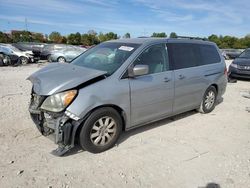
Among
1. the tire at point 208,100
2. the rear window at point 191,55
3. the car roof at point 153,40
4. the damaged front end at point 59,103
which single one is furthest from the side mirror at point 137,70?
the tire at point 208,100

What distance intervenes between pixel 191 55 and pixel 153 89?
1.59m

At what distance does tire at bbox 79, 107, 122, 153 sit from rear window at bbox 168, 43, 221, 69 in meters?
1.73

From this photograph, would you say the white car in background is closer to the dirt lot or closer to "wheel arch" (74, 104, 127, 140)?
the dirt lot

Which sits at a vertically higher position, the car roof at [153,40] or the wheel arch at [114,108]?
the car roof at [153,40]

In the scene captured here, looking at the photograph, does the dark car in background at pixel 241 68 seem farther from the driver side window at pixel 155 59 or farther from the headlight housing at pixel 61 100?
the headlight housing at pixel 61 100

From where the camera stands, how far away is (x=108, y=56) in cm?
457

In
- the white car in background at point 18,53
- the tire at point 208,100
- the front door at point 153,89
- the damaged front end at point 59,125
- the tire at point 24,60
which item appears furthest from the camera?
the tire at point 24,60

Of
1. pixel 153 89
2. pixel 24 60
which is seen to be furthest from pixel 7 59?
pixel 153 89

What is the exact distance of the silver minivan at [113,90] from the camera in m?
3.61

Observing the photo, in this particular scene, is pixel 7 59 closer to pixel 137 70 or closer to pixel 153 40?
pixel 153 40

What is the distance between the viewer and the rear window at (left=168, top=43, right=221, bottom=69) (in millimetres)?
4977

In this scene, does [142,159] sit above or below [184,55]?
below

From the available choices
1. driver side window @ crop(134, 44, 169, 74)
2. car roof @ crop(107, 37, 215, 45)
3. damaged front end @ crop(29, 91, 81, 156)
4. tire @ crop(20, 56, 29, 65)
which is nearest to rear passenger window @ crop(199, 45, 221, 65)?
car roof @ crop(107, 37, 215, 45)

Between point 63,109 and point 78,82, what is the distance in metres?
0.45
